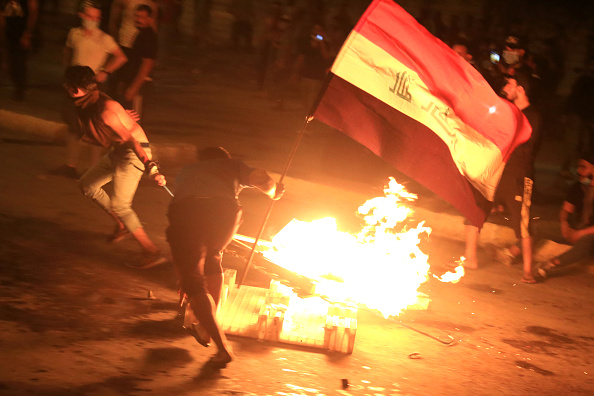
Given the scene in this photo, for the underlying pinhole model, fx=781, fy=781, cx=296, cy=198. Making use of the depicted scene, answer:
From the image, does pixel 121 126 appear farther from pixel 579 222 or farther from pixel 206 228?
pixel 579 222

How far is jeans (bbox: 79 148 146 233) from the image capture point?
7293 millimetres

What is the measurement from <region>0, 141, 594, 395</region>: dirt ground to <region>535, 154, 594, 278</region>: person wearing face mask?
214 millimetres

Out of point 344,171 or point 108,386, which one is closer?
point 108,386

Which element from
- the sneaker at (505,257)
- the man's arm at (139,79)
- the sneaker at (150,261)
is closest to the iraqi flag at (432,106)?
the sneaker at (150,261)

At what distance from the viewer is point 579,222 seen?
367 inches

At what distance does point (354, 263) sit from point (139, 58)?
4.64 meters

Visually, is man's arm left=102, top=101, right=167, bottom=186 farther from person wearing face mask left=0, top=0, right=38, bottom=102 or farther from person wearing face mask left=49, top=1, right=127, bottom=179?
person wearing face mask left=0, top=0, right=38, bottom=102

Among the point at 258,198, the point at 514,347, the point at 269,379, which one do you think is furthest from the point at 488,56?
the point at 269,379

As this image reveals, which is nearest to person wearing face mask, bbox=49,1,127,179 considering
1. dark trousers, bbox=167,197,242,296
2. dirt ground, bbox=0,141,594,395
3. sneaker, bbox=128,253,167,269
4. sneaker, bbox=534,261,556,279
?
dirt ground, bbox=0,141,594,395

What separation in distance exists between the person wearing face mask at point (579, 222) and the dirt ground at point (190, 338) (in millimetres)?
214

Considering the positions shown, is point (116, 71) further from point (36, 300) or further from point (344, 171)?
point (36, 300)

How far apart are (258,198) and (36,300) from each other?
15.5 feet

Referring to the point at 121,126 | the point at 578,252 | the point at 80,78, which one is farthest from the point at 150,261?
the point at 578,252

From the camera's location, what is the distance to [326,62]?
1530 cm
